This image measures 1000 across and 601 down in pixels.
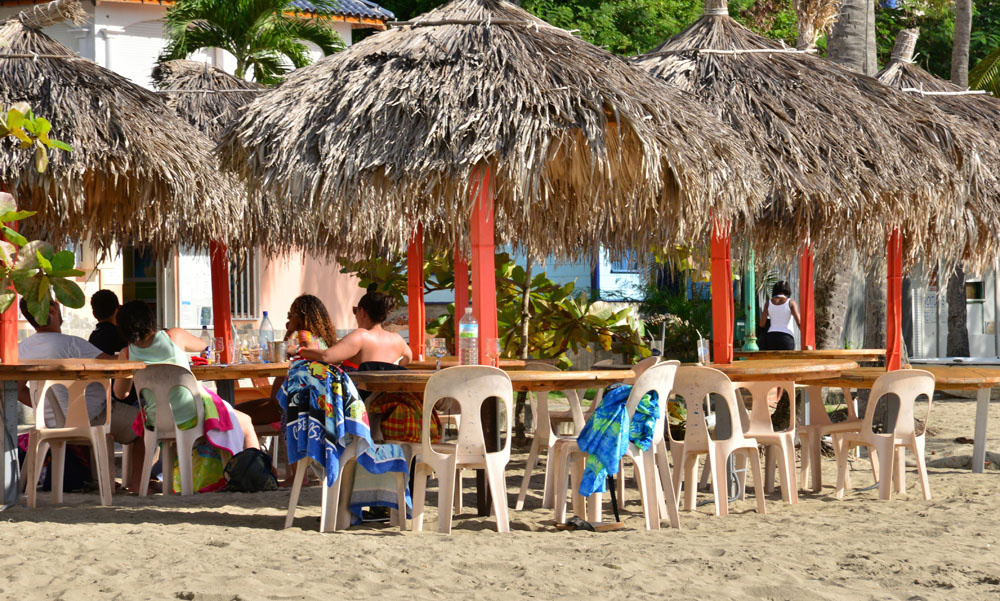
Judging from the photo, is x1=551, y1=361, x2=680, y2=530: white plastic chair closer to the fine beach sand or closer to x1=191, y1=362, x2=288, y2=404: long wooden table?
the fine beach sand

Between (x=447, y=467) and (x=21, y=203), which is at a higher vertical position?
(x=21, y=203)

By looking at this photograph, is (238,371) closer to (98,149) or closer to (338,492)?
(98,149)

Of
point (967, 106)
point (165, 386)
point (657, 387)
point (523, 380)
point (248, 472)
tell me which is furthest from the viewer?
point (967, 106)

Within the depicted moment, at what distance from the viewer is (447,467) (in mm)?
5746

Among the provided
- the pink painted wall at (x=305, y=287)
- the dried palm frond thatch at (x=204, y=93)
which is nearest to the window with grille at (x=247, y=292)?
the pink painted wall at (x=305, y=287)

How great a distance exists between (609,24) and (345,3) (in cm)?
500

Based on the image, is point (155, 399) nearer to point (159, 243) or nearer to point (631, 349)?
point (159, 243)

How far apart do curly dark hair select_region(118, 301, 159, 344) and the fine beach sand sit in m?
1.06

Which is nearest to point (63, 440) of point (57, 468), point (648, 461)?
point (57, 468)

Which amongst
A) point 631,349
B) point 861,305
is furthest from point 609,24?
point 631,349

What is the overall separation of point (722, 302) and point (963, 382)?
1.68 metres

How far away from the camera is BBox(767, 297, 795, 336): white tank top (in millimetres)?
12758

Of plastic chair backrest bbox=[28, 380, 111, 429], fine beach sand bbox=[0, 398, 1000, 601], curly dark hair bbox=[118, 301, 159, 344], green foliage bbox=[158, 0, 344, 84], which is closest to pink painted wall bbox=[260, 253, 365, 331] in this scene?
green foliage bbox=[158, 0, 344, 84]

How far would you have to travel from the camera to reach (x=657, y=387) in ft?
19.7
